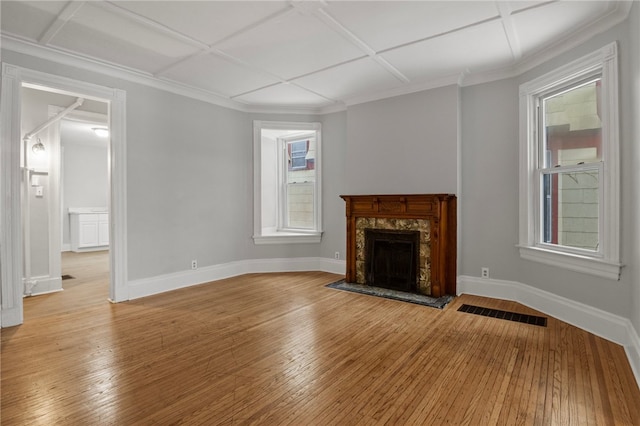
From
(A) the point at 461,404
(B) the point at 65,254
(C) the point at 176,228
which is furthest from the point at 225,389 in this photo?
(B) the point at 65,254

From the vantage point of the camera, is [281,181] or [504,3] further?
[281,181]

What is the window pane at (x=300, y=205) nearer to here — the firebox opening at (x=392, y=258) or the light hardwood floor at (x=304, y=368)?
the firebox opening at (x=392, y=258)

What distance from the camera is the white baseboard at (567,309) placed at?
2417mm

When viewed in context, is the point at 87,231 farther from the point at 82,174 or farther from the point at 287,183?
the point at 287,183

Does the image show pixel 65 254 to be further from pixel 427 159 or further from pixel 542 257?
pixel 542 257

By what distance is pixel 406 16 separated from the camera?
261 centimetres

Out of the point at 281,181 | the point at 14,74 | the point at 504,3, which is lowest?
the point at 281,181

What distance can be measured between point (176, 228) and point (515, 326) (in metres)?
4.04

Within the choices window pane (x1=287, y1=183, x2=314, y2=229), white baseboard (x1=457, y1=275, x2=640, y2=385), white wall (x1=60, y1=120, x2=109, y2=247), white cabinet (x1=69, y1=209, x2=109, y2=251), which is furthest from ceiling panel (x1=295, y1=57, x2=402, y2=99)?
white cabinet (x1=69, y1=209, x2=109, y2=251)

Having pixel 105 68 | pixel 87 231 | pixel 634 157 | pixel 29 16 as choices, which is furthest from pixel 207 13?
pixel 87 231

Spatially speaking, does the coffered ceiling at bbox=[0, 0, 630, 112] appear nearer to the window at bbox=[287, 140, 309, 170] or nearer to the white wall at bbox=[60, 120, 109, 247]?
the window at bbox=[287, 140, 309, 170]

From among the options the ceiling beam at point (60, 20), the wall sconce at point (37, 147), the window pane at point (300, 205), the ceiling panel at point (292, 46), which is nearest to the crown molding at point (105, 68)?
the ceiling beam at point (60, 20)

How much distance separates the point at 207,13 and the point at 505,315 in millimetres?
3870

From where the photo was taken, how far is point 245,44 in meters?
3.10
